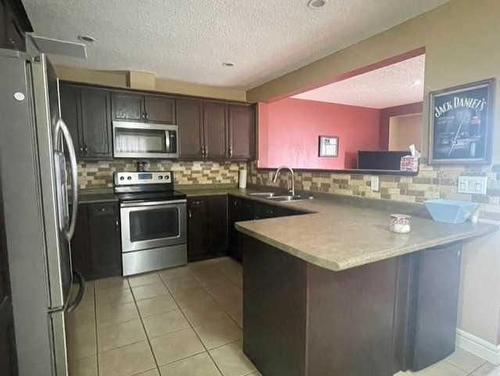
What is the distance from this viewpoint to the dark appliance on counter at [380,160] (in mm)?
5316

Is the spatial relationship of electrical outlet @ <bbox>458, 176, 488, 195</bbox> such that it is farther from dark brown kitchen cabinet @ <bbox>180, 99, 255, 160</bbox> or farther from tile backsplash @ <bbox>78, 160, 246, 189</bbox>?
tile backsplash @ <bbox>78, 160, 246, 189</bbox>

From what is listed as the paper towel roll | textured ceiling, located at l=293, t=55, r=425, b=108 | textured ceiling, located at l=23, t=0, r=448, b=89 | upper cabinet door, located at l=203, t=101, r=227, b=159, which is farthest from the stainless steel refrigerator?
textured ceiling, located at l=293, t=55, r=425, b=108

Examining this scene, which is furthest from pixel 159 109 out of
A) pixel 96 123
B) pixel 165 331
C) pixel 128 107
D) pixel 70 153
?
pixel 165 331

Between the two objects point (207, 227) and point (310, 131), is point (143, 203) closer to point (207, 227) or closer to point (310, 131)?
point (207, 227)

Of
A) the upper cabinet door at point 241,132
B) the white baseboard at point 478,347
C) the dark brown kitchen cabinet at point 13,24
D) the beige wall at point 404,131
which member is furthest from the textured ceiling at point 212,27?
the beige wall at point 404,131

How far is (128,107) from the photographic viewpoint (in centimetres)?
337

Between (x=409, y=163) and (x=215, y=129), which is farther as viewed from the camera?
(x=215, y=129)

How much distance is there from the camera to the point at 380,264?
1511mm

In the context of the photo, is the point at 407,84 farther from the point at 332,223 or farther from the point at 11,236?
the point at 11,236

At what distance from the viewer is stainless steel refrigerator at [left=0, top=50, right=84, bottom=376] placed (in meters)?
1.08

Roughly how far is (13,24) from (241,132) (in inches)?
105

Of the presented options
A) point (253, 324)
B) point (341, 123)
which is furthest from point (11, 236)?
point (341, 123)

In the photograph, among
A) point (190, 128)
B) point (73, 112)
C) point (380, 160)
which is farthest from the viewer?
point (380, 160)

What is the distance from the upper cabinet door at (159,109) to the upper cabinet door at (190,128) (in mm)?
88
